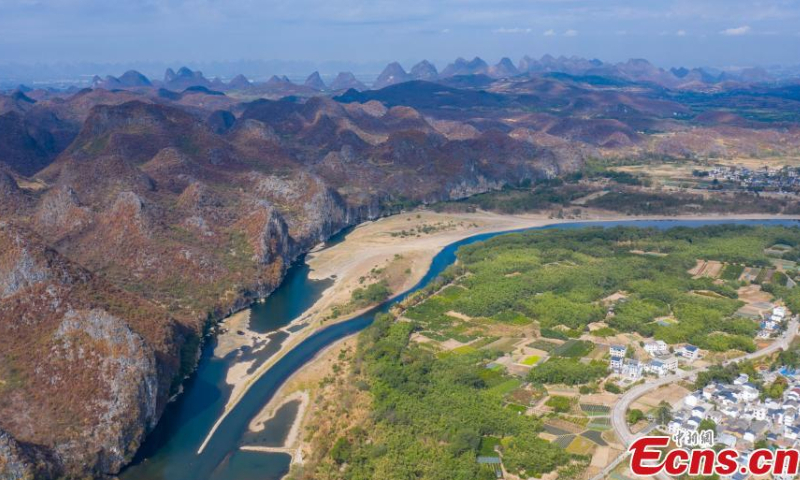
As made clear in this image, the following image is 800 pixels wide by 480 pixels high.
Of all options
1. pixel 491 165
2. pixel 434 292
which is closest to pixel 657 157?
pixel 491 165

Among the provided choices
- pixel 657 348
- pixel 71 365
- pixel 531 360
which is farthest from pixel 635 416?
pixel 71 365

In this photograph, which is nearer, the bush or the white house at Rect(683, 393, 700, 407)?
the white house at Rect(683, 393, 700, 407)

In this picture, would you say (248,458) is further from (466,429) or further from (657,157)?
(657,157)

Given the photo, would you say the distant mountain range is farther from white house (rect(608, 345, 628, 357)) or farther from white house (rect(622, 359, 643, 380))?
white house (rect(622, 359, 643, 380))

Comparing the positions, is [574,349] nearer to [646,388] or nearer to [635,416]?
[646,388]

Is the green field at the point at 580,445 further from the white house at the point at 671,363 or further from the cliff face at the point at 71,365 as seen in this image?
the cliff face at the point at 71,365

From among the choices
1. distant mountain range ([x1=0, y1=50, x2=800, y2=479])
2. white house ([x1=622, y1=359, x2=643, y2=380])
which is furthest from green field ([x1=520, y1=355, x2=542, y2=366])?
distant mountain range ([x1=0, y1=50, x2=800, y2=479])
